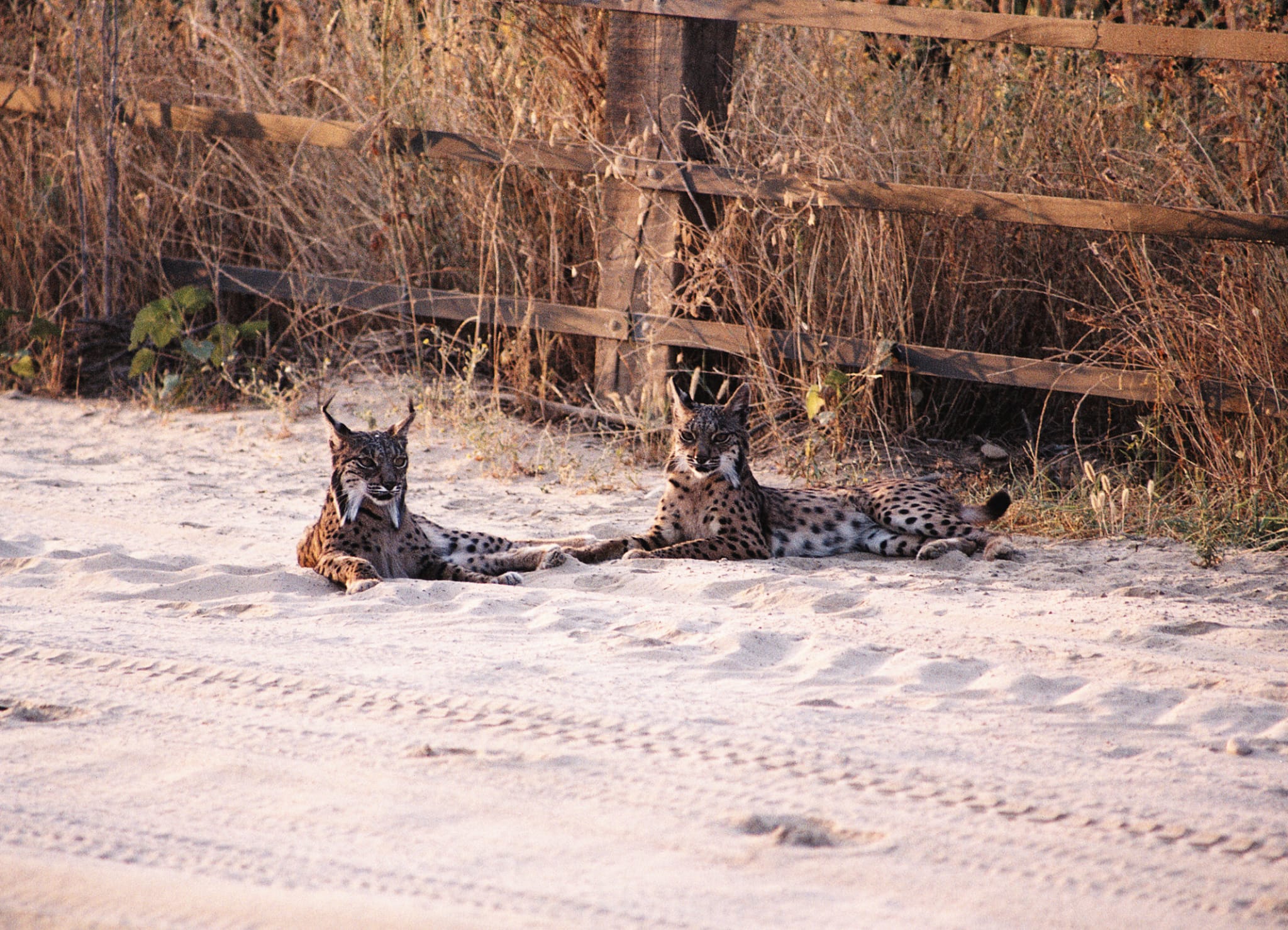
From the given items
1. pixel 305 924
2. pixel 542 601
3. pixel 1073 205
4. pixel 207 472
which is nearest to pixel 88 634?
pixel 542 601

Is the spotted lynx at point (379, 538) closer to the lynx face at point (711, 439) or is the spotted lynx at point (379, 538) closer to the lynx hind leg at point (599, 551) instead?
the lynx hind leg at point (599, 551)

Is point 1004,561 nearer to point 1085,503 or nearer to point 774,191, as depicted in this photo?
point 1085,503

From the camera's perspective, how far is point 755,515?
6.84m

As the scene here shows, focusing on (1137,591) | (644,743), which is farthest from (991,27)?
(644,743)

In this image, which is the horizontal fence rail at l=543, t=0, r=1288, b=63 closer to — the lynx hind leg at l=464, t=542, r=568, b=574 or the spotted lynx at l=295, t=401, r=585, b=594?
the spotted lynx at l=295, t=401, r=585, b=594

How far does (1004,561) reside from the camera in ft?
21.4

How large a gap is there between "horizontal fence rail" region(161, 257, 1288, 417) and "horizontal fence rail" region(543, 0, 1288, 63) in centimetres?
162

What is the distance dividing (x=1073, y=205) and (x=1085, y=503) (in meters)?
1.53

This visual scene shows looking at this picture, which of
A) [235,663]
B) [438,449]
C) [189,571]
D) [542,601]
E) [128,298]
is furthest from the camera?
[128,298]

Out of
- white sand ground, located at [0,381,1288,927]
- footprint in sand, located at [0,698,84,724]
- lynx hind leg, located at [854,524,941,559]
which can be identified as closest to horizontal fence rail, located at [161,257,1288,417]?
white sand ground, located at [0,381,1288,927]

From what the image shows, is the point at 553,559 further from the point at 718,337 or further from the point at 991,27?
the point at 991,27

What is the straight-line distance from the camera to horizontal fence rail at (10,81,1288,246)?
22.5 ft

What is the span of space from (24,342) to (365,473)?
18.7 ft

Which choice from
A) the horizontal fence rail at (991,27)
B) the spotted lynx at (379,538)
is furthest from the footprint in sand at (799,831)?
the horizontal fence rail at (991,27)
